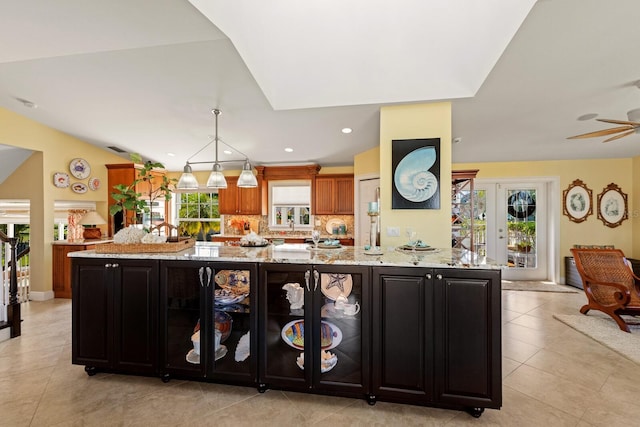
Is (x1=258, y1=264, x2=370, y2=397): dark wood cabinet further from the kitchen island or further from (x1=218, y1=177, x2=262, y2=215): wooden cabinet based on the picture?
(x1=218, y1=177, x2=262, y2=215): wooden cabinet

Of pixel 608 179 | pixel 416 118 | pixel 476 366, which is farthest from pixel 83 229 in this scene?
pixel 608 179

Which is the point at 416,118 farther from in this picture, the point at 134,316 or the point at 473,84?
the point at 134,316

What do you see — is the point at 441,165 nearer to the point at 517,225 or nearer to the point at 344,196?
the point at 344,196

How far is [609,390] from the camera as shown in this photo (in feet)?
7.12

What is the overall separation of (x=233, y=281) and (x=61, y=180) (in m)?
4.54

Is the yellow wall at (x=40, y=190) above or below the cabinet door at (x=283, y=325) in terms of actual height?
above

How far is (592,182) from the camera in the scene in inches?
207

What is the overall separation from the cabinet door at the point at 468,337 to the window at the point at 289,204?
4399mm

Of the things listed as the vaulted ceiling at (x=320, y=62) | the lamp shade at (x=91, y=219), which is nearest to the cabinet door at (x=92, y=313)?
the vaulted ceiling at (x=320, y=62)

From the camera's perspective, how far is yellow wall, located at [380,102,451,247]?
294cm

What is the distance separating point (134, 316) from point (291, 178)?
4.14 m

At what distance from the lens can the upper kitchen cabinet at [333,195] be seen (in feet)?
18.6

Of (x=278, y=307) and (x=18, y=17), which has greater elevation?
(x=18, y=17)

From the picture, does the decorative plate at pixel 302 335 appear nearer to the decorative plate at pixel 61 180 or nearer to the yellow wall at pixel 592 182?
the decorative plate at pixel 61 180
